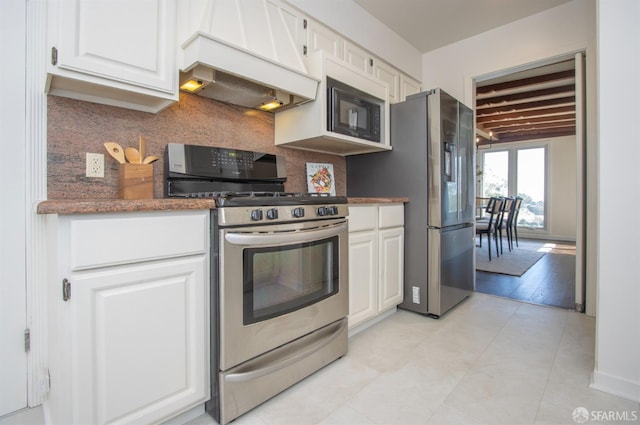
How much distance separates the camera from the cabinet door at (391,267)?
2342 mm

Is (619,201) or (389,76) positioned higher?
(389,76)

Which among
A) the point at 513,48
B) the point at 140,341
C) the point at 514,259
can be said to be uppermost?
the point at 513,48

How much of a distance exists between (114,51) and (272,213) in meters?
0.96

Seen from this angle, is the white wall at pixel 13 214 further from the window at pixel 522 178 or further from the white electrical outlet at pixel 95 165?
the window at pixel 522 178

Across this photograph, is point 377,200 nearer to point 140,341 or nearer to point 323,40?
point 323,40

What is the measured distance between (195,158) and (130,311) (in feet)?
3.05

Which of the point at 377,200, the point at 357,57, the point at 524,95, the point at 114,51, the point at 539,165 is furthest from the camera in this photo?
the point at 539,165

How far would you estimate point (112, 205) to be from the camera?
41.3 inches

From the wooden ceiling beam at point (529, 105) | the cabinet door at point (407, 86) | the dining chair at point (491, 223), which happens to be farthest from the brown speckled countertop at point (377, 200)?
the wooden ceiling beam at point (529, 105)

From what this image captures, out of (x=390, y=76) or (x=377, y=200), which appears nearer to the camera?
(x=377, y=200)

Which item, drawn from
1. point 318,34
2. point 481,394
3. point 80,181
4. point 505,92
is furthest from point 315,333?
point 505,92

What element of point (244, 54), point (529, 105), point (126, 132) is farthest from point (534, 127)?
point (126, 132)

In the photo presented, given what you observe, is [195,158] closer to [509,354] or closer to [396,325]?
[396,325]

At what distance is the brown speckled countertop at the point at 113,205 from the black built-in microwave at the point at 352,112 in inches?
46.8
